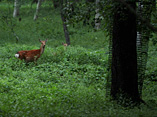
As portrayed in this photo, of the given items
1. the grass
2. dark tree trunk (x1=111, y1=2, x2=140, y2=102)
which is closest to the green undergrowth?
the grass

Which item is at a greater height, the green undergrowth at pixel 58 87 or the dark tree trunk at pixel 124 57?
the dark tree trunk at pixel 124 57

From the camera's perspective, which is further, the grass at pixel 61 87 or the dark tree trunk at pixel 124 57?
the dark tree trunk at pixel 124 57

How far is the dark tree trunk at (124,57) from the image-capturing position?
6.99 meters

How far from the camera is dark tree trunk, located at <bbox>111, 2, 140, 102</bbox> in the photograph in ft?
22.9

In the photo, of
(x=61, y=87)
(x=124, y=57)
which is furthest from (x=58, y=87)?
(x=124, y=57)

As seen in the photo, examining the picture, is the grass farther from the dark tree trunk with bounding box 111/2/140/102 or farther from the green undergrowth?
the dark tree trunk with bounding box 111/2/140/102

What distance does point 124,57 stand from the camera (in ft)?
23.3

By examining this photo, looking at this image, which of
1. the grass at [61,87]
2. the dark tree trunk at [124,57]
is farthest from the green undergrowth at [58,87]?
the dark tree trunk at [124,57]

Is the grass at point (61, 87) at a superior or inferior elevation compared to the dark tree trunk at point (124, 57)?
inferior

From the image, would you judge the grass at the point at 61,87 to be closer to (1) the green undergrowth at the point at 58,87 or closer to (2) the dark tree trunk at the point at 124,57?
Result: (1) the green undergrowth at the point at 58,87

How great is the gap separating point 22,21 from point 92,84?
22.8 metres

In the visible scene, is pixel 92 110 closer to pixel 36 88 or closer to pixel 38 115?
pixel 38 115

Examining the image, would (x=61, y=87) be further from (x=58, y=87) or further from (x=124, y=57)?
(x=124, y=57)

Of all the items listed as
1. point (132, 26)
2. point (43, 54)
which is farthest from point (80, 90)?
point (43, 54)
